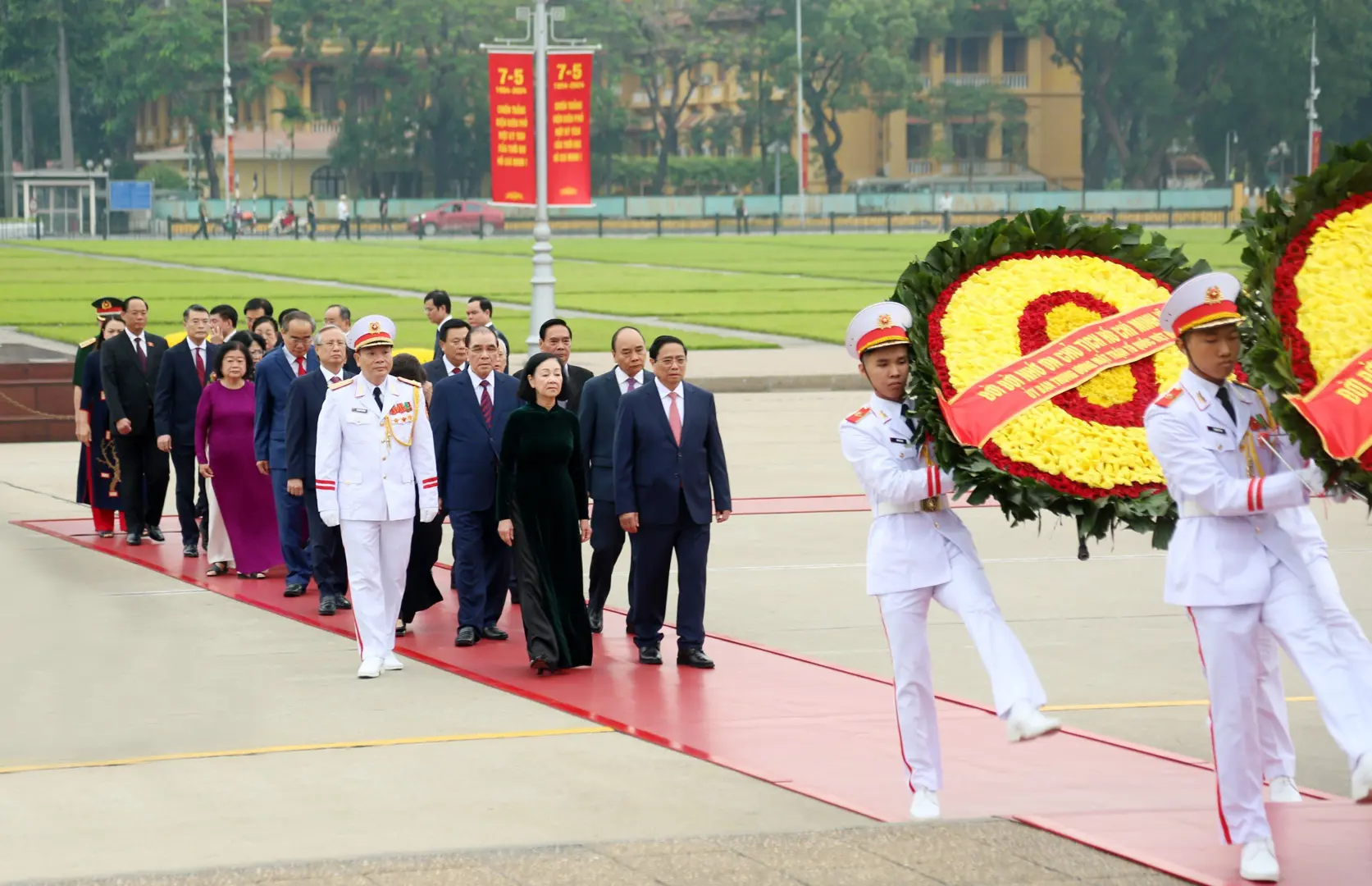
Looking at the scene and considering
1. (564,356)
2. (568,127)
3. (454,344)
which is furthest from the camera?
(568,127)

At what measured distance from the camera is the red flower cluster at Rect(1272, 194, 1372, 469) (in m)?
5.91

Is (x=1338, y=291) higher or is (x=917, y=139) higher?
(x=917, y=139)

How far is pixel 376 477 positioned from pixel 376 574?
19.1 inches

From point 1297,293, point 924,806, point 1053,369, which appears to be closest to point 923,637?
point 924,806

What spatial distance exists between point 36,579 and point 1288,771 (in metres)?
8.42

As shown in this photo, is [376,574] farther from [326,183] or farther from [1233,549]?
[326,183]

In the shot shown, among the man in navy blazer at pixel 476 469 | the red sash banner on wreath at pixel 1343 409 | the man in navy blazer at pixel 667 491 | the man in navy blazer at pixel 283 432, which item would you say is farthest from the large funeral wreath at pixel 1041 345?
the man in navy blazer at pixel 283 432

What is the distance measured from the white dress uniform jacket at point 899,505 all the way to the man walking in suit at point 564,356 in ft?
14.9

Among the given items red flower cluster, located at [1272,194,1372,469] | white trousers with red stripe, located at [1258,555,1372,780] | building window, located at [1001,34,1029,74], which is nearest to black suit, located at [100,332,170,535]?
white trousers with red stripe, located at [1258,555,1372,780]

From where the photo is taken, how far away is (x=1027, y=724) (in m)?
6.23

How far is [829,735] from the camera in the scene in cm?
807

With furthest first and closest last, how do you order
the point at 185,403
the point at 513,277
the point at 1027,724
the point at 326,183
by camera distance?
the point at 326,183 → the point at 513,277 → the point at 185,403 → the point at 1027,724

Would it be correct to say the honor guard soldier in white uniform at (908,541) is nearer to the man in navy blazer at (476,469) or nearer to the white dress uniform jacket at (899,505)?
the white dress uniform jacket at (899,505)

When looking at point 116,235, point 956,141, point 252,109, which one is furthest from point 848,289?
point 252,109
